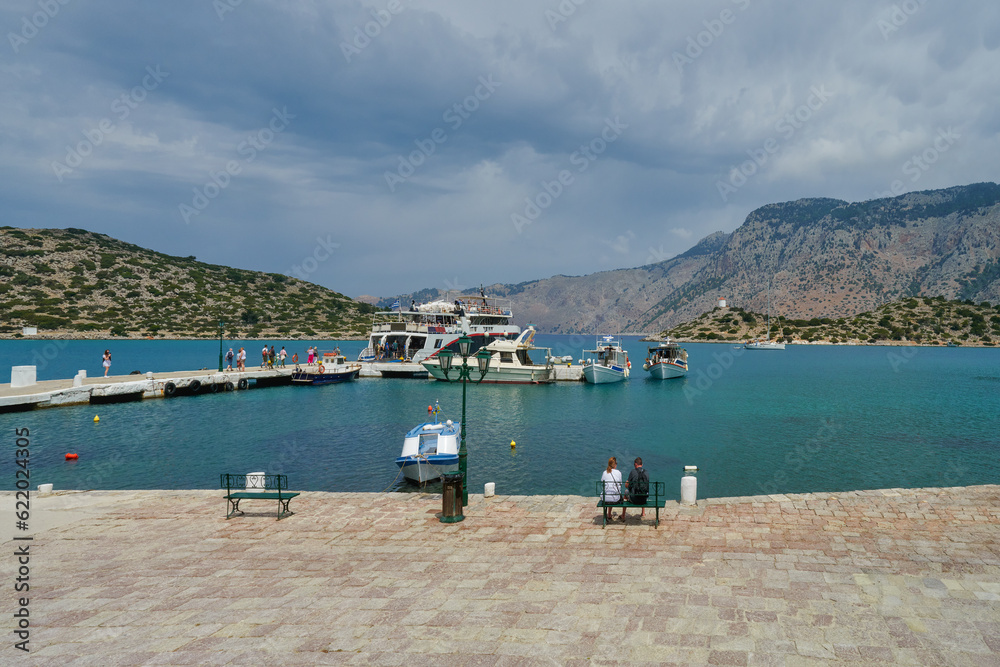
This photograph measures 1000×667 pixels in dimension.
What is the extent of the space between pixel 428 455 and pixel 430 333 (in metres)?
47.5

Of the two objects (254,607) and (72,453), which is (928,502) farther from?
(72,453)

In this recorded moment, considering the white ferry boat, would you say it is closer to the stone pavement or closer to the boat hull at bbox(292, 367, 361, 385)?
the boat hull at bbox(292, 367, 361, 385)

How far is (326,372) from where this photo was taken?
5700cm

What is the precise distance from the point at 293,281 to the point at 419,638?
20601 cm

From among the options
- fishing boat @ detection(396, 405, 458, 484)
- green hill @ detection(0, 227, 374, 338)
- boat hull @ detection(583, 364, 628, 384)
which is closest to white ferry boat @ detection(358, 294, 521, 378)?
boat hull @ detection(583, 364, 628, 384)

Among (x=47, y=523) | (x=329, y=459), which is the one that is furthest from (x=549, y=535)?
Result: (x=329, y=459)

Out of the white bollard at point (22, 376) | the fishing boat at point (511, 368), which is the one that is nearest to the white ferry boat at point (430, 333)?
the fishing boat at point (511, 368)

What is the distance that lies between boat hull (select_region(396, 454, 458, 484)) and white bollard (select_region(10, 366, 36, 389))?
1418 inches

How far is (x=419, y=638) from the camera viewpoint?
7.39 metres

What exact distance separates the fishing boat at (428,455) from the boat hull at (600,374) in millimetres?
39390

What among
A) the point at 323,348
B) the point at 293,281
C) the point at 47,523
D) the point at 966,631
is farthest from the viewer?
the point at 293,281

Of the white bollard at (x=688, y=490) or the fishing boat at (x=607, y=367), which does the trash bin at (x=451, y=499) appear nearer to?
the white bollard at (x=688, y=490)

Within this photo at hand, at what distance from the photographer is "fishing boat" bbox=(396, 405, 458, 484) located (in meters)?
21.2

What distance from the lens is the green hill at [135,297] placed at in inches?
4983
